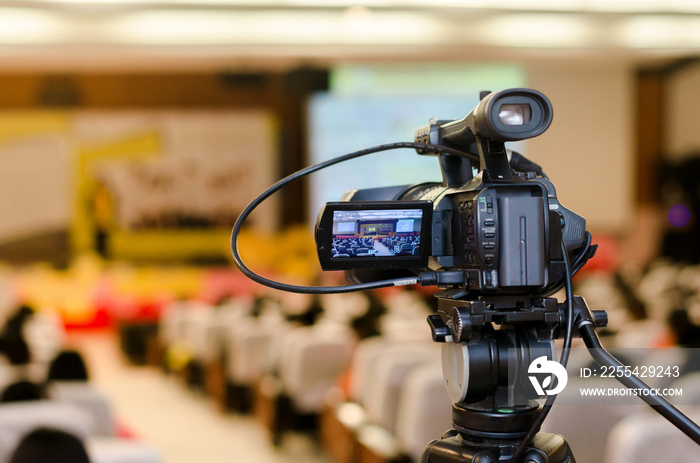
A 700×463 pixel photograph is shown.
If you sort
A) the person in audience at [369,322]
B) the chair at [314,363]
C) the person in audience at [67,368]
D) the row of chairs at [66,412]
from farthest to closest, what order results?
the person in audience at [369,322] < the chair at [314,363] < the person in audience at [67,368] < the row of chairs at [66,412]

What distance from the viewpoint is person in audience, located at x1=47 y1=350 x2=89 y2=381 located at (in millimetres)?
3000

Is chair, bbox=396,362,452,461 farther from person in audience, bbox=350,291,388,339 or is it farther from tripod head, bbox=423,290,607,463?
person in audience, bbox=350,291,388,339

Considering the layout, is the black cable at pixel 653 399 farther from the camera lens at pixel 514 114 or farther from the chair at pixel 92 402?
the chair at pixel 92 402

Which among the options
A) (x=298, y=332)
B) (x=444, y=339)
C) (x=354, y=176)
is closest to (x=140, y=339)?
(x=298, y=332)

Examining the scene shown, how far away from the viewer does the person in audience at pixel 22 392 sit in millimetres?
2475

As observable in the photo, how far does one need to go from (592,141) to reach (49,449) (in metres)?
11.7

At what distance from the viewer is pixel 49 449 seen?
1.70m

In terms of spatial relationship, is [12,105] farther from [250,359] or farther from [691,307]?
[691,307]

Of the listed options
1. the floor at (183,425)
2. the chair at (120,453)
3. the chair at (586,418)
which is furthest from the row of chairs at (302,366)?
the chair at (120,453)

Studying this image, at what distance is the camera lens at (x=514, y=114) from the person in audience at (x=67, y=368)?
8.26 ft

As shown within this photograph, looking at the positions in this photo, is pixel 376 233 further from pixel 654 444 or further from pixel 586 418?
pixel 586 418

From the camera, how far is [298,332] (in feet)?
13.9

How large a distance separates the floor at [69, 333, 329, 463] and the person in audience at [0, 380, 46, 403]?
0.87 metres

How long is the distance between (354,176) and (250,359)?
6819mm
